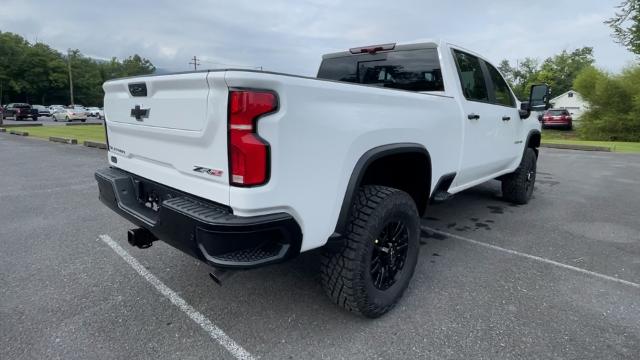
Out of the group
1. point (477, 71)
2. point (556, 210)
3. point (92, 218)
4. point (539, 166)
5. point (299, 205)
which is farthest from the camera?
point (539, 166)

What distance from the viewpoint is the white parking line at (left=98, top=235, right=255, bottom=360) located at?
2.25m

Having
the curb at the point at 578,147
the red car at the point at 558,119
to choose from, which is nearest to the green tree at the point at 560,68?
the red car at the point at 558,119

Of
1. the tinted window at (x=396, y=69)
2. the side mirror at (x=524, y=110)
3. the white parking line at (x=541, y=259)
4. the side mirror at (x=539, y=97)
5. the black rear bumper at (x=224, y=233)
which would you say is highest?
the tinted window at (x=396, y=69)

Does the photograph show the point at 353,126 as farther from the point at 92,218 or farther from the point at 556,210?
the point at 556,210

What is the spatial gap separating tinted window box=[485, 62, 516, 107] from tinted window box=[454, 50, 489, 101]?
34 centimetres

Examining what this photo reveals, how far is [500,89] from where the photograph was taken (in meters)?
4.55

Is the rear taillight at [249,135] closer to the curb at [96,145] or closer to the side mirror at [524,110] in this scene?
the side mirror at [524,110]

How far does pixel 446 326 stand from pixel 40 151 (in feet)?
42.4

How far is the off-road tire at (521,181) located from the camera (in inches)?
212

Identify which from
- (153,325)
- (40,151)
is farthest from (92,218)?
(40,151)

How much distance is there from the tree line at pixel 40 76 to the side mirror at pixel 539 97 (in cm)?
7021

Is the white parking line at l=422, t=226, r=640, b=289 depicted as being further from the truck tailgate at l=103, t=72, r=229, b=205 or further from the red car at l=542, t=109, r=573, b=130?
the red car at l=542, t=109, r=573, b=130

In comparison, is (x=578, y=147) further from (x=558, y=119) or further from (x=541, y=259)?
(x=558, y=119)

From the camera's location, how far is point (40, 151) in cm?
1150
